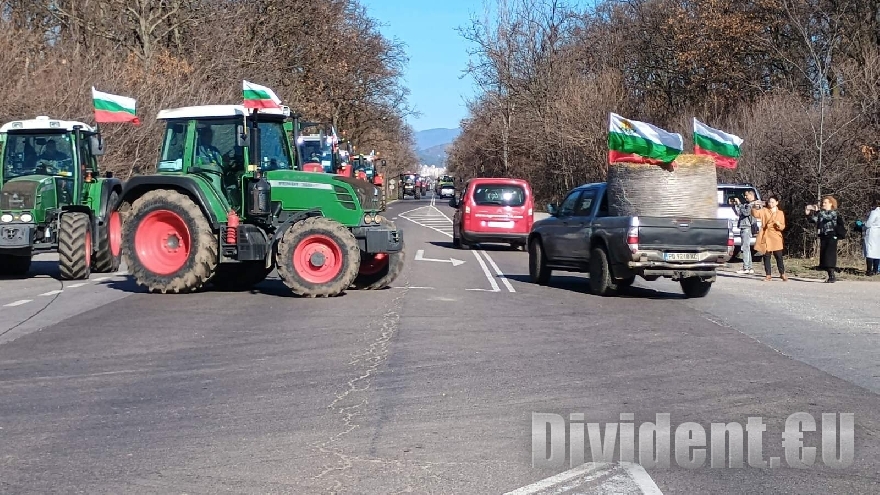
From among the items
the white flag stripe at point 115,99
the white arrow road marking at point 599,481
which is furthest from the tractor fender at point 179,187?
the white arrow road marking at point 599,481

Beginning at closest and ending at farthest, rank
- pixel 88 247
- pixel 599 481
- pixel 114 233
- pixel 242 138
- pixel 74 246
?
pixel 599 481 → pixel 242 138 → pixel 74 246 → pixel 88 247 → pixel 114 233

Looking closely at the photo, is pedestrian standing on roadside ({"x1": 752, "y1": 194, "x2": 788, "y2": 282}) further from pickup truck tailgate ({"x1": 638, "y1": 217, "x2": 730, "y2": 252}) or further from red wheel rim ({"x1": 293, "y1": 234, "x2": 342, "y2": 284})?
red wheel rim ({"x1": 293, "y1": 234, "x2": 342, "y2": 284})

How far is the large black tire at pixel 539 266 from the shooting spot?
19297 millimetres

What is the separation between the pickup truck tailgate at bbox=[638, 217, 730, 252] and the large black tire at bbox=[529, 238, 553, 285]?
317 centimetres

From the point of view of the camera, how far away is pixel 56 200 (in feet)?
62.7

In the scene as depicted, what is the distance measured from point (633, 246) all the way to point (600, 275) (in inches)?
40.0

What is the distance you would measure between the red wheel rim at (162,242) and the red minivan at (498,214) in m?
12.8

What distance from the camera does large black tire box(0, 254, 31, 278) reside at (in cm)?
1991

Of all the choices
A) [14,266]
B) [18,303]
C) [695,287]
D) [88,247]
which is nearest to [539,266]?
[695,287]

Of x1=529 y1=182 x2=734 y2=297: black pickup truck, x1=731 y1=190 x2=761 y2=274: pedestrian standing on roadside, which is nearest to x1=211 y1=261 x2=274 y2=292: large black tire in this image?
x1=529 y1=182 x2=734 y2=297: black pickup truck

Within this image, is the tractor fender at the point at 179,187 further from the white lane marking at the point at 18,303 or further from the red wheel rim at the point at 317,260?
the white lane marking at the point at 18,303

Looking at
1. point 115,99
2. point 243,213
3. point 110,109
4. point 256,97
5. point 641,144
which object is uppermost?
point 115,99

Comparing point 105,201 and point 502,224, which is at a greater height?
point 105,201

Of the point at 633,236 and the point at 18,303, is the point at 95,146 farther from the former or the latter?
the point at 633,236
